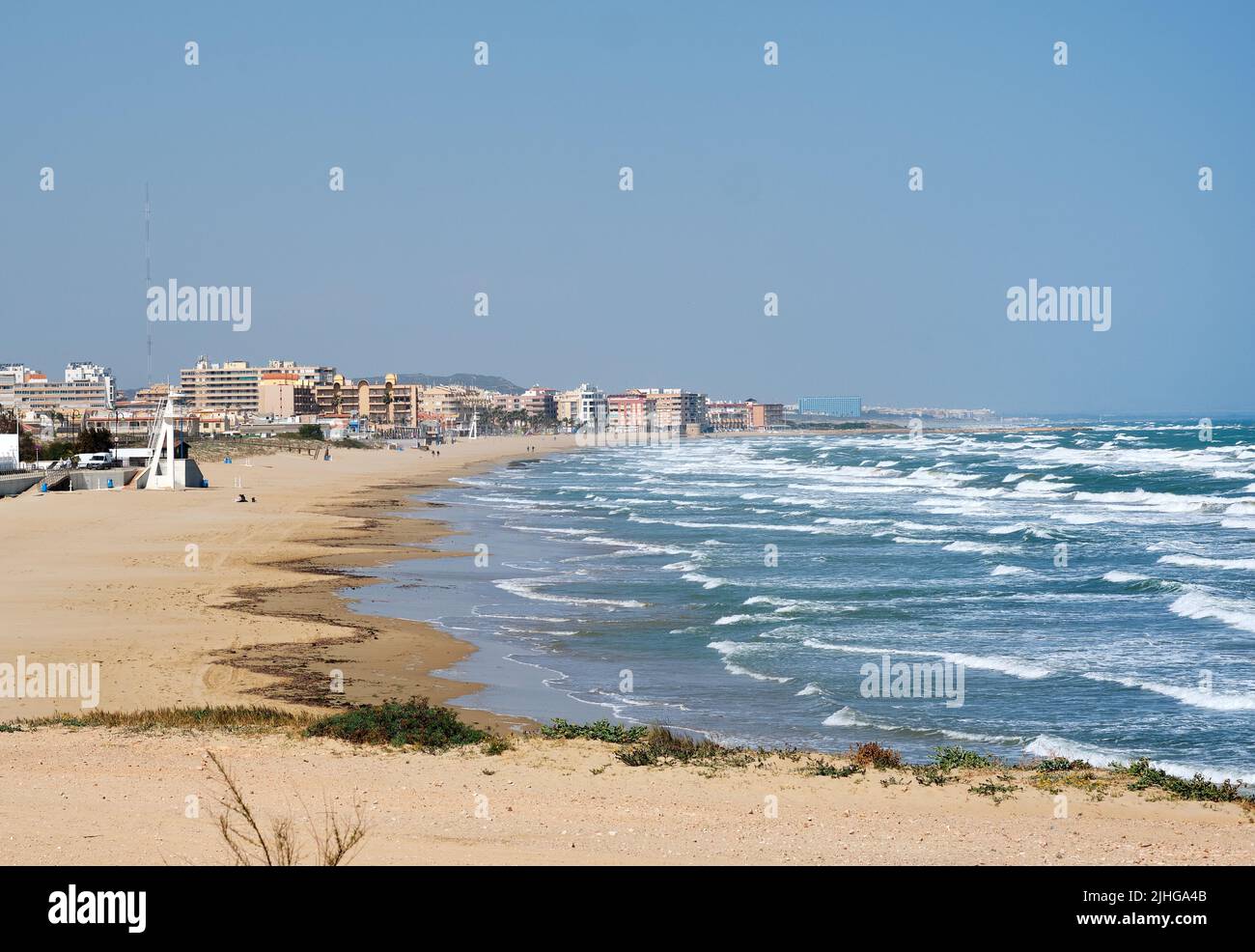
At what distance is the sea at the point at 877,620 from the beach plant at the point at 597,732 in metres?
1.34

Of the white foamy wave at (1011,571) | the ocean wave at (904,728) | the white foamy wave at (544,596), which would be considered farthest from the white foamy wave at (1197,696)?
the white foamy wave at (1011,571)

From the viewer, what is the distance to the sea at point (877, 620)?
48.7ft

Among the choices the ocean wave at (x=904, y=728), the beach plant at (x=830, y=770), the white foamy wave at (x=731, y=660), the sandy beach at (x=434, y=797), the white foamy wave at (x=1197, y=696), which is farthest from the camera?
the white foamy wave at (x=731, y=660)

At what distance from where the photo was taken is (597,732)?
13008mm

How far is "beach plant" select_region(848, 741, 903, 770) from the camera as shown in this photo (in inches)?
465

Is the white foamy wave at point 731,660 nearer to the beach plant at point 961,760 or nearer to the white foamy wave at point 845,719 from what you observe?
the white foamy wave at point 845,719

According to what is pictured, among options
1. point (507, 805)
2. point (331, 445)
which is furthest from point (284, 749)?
point (331, 445)

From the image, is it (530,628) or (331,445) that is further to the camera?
(331,445)

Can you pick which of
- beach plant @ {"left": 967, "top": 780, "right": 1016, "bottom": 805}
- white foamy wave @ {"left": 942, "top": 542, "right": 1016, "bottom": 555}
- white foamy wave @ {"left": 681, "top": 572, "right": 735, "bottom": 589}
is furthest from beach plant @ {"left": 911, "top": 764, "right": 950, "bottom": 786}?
white foamy wave @ {"left": 942, "top": 542, "right": 1016, "bottom": 555}

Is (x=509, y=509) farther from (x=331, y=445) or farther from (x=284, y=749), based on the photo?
(x=331, y=445)

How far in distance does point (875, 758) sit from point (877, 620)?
1058cm
